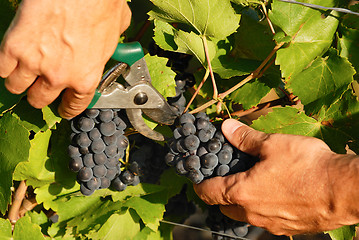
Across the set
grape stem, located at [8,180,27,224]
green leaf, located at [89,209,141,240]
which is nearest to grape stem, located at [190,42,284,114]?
green leaf, located at [89,209,141,240]

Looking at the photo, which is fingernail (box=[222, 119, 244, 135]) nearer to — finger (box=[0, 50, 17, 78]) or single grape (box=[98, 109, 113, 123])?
single grape (box=[98, 109, 113, 123])

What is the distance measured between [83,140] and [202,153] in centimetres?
31

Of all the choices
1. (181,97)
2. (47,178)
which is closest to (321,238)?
(181,97)

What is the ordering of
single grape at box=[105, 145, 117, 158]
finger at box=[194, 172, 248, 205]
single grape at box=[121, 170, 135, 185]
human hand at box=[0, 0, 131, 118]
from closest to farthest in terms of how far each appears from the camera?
1. human hand at box=[0, 0, 131, 118]
2. finger at box=[194, 172, 248, 205]
3. single grape at box=[105, 145, 117, 158]
4. single grape at box=[121, 170, 135, 185]

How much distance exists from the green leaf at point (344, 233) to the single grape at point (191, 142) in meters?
0.51

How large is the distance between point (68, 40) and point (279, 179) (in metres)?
0.55

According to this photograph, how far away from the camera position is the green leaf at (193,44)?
0.95m

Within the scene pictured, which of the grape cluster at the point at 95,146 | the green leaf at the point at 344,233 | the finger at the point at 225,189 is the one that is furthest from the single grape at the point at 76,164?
the green leaf at the point at 344,233

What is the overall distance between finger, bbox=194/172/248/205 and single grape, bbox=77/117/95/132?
0.32 m

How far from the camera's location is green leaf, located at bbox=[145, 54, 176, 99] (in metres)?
1.02

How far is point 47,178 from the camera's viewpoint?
1.11 meters

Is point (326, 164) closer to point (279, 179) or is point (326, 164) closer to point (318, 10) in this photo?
point (279, 179)

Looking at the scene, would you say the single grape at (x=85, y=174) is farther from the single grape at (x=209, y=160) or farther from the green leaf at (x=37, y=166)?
the single grape at (x=209, y=160)

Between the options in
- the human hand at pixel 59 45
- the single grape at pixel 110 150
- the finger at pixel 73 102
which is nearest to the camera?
the human hand at pixel 59 45
